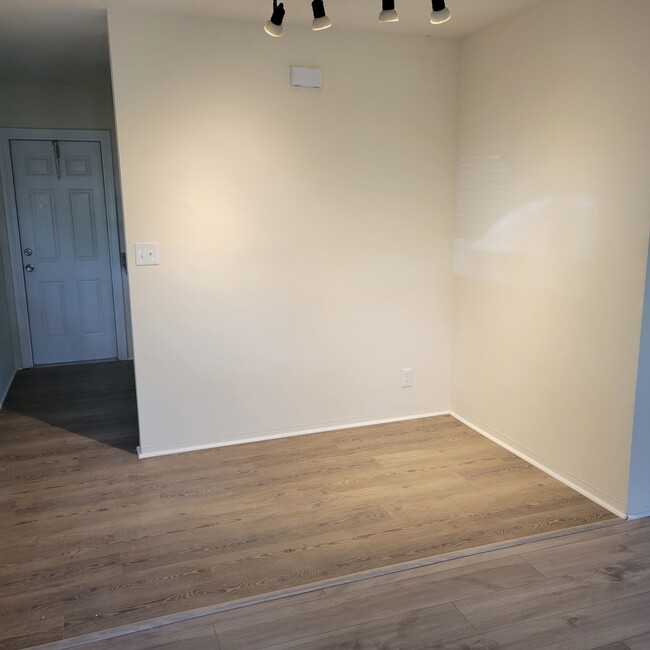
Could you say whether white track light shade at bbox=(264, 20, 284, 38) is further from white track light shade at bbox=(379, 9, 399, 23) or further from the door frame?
the door frame

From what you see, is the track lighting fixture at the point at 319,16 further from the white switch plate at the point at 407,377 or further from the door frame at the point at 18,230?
the door frame at the point at 18,230

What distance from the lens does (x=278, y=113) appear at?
11.4ft

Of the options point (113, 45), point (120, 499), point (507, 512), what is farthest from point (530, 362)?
point (113, 45)

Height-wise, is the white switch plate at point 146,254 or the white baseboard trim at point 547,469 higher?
the white switch plate at point 146,254

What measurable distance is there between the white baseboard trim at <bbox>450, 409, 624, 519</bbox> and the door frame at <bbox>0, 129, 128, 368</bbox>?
324 centimetres

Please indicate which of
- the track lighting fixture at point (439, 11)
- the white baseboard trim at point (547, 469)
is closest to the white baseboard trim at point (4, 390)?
the white baseboard trim at point (547, 469)

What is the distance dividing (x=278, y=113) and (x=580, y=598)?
2.79 metres

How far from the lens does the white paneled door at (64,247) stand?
5285 mm

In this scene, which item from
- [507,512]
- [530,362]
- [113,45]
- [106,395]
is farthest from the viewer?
[106,395]

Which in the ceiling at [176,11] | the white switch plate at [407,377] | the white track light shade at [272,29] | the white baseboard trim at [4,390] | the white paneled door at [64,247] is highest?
the ceiling at [176,11]

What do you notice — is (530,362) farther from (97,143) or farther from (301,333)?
(97,143)

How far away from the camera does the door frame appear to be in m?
5.16

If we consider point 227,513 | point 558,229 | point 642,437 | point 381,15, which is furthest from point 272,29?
point 642,437

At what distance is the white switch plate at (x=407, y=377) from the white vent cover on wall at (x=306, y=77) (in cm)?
184
